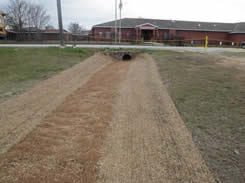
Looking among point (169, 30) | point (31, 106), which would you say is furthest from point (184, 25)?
A: point (31, 106)

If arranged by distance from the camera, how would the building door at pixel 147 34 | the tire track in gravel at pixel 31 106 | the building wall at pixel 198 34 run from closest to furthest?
the tire track in gravel at pixel 31 106, the building wall at pixel 198 34, the building door at pixel 147 34

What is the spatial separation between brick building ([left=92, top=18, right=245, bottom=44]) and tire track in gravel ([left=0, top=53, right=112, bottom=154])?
111 ft

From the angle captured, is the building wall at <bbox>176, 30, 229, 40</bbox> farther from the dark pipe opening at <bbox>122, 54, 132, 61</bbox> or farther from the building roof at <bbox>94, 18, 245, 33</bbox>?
the dark pipe opening at <bbox>122, 54, 132, 61</bbox>

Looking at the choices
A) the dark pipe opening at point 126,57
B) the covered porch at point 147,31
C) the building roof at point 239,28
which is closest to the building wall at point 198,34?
the building roof at point 239,28

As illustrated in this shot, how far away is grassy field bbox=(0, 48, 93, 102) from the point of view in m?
7.94

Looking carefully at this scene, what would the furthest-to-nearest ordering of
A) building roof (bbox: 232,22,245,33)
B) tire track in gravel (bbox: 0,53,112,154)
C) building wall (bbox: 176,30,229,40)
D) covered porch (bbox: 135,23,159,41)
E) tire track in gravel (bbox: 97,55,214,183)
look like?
building wall (bbox: 176,30,229,40) < building roof (bbox: 232,22,245,33) < covered porch (bbox: 135,23,159,41) < tire track in gravel (bbox: 0,53,112,154) < tire track in gravel (bbox: 97,55,214,183)

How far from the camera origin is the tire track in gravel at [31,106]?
169 inches

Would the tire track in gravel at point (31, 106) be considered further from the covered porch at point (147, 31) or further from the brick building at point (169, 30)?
the covered porch at point (147, 31)

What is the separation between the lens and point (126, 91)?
7.40 metres

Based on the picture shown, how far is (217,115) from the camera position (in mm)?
4938

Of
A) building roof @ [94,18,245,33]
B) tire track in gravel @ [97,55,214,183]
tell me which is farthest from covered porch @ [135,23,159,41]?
tire track in gravel @ [97,55,214,183]

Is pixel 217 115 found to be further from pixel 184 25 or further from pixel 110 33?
pixel 184 25

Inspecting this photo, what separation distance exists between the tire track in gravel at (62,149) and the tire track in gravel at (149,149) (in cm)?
28

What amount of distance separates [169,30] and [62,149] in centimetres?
4295
